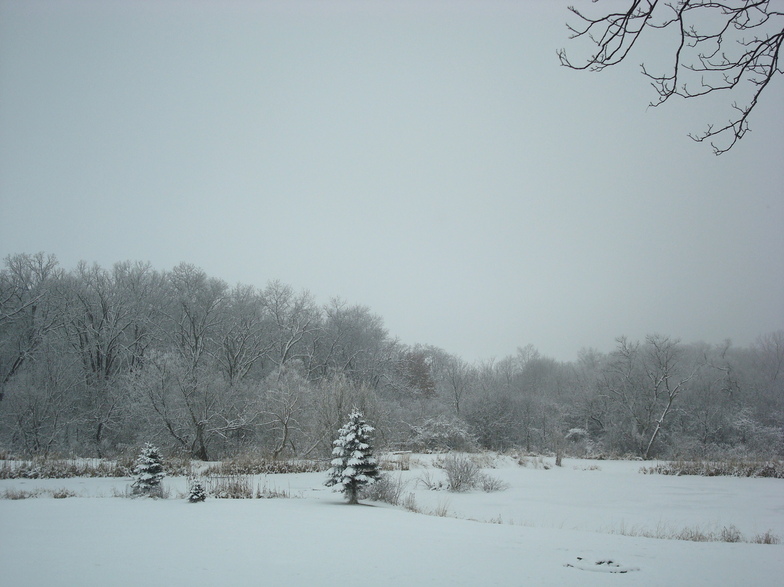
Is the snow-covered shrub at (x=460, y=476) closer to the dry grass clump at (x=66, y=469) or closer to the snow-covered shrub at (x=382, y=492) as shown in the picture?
the snow-covered shrub at (x=382, y=492)

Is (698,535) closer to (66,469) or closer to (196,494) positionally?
(196,494)

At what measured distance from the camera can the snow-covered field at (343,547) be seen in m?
4.44

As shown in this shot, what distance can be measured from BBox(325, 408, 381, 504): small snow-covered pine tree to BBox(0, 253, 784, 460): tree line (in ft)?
18.3

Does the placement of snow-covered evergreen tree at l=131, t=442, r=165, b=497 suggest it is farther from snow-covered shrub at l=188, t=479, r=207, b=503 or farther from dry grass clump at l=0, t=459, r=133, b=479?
dry grass clump at l=0, t=459, r=133, b=479

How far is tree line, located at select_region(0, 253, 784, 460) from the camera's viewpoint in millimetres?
23719

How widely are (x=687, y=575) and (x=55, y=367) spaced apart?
3092 centimetres

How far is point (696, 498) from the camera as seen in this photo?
46.7ft

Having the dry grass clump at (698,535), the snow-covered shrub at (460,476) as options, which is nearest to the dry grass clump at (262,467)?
the snow-covered shrub at (460,476)

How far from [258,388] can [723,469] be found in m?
24.8

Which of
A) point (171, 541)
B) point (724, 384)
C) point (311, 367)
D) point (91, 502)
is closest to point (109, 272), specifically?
point (311, 367)

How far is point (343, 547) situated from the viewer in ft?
18.6

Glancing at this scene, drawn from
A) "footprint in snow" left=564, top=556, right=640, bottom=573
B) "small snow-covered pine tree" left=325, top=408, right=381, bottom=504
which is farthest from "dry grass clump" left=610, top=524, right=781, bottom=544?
"small snow-covered pine tree" left=325, top=408, right=381, bottom=504

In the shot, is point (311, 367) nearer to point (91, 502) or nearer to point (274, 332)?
point (274, 332)

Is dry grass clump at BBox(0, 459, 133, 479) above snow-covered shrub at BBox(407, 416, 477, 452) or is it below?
above
